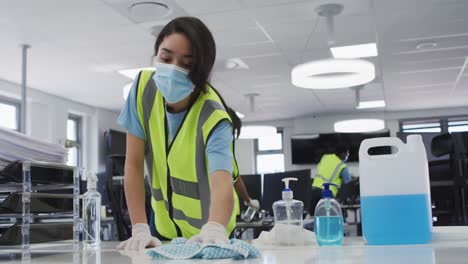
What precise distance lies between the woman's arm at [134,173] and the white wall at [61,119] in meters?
6.02

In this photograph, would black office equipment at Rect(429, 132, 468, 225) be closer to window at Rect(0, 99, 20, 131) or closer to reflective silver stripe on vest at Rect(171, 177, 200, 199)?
reflective silver stripe on vest at Rect(171, 177, 200, 199)

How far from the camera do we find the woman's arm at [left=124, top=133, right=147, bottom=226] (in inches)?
55.2

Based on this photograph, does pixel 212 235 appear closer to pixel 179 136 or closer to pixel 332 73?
pixel 179 136

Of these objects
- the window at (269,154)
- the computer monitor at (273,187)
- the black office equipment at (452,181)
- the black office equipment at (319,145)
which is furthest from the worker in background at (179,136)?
the window at (269,154)

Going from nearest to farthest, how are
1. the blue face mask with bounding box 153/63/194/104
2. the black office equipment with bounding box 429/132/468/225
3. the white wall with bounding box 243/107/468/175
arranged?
the blue face mask with bounding box 153/63/194/104 → the black office equipment with bounding box 429/132/468/225 → the white wall with bounding box 243/107/468/175

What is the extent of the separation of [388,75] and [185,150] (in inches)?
244

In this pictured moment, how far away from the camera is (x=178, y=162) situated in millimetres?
1357

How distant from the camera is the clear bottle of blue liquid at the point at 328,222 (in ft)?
→ 3.89

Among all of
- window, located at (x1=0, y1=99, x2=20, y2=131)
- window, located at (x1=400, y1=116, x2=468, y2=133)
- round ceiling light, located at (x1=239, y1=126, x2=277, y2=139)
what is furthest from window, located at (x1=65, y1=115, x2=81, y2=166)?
window, located at (x1=400, y1=116, x2=468, y2=133)

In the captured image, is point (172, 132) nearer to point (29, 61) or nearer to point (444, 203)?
point (444, 203)

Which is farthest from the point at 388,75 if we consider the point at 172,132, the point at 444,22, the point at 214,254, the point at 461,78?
the point at 214,254

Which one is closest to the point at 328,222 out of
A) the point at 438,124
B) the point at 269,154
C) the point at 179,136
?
the point at 179,136

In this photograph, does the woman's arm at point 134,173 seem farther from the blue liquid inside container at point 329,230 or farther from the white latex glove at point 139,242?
the blue liquid inside container at point 329,230

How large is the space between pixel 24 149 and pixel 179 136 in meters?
0.36
